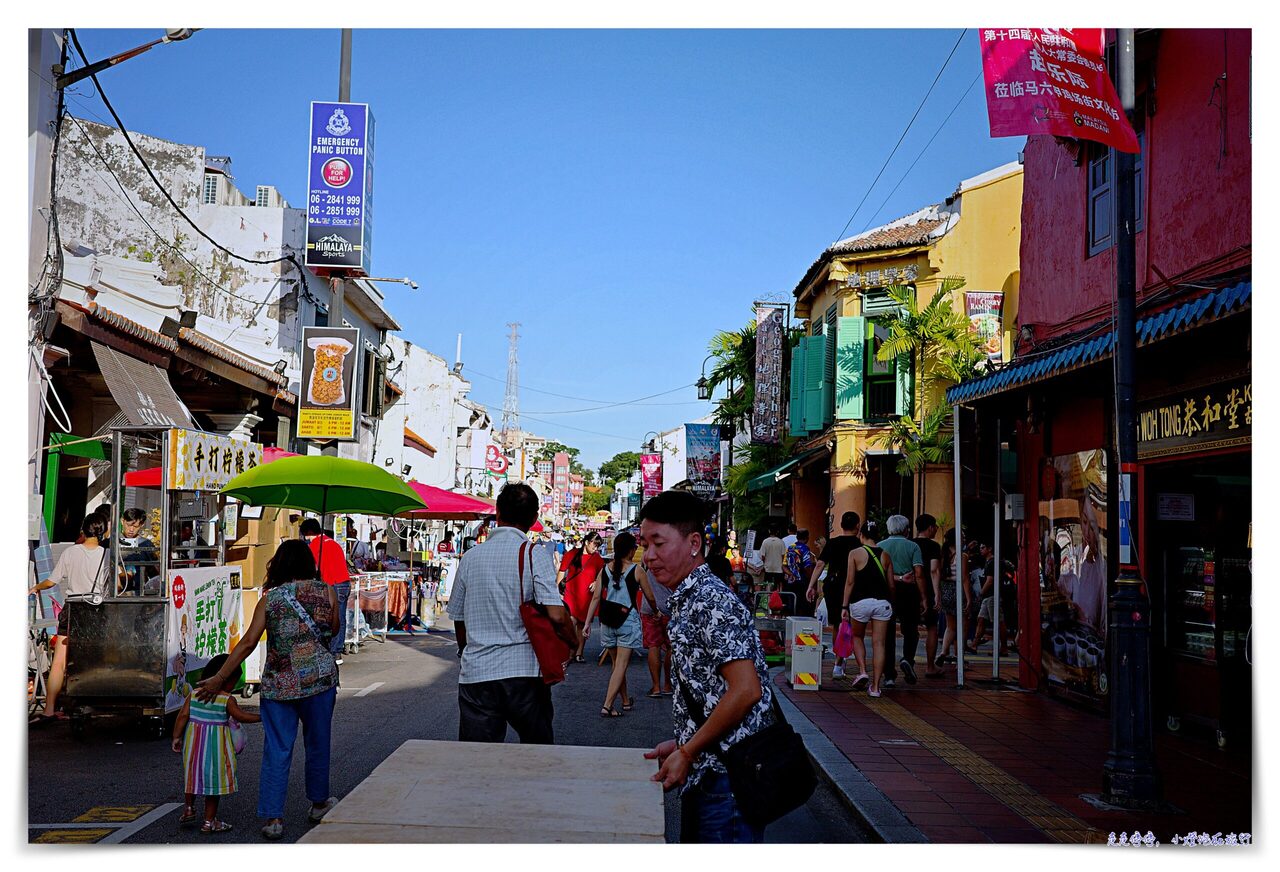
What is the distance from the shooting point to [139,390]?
13023mm

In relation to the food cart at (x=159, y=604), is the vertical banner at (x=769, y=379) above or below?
above

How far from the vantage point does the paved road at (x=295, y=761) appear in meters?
6.23

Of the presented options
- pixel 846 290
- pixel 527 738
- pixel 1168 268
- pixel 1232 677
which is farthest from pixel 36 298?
pixel 846 290

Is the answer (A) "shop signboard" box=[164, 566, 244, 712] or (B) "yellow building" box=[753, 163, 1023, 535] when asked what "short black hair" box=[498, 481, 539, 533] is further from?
(B) "yellow building" box=[753, 163, 1023, 535]

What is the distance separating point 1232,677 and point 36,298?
35.2 ft

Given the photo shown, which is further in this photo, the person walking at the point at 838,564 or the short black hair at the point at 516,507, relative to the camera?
the person walking at the point at 838,564

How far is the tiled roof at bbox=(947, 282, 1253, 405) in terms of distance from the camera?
673 cm

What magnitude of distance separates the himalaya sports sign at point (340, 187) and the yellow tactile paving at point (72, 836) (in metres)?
14.2

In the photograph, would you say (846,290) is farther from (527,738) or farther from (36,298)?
(527,738)

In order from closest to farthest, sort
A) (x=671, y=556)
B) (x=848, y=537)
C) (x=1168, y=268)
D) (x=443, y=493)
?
(x=671, y=556) → (x=1168, y=268) → (x=848, y=537) → (x=443, y=493)

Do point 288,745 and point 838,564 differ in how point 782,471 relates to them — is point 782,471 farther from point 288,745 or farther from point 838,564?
point 288,745

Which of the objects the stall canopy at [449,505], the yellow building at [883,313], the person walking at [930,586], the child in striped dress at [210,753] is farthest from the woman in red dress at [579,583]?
the yellow building at [883,313]

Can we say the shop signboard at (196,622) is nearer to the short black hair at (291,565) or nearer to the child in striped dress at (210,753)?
the child in striped dress at (210,753)

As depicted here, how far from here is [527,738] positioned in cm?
574
